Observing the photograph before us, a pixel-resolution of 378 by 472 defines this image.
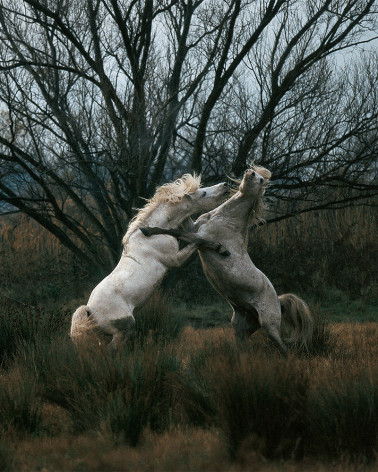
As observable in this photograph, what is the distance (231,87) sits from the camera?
34.4 feet

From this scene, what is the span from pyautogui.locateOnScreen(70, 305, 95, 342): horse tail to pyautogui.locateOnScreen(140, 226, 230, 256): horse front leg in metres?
0.97

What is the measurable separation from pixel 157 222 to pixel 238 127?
165 inches

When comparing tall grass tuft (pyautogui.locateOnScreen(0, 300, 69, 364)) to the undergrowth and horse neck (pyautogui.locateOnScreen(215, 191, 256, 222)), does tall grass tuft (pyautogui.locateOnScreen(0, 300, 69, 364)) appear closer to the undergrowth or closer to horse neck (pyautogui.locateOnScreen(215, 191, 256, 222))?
the undergrowth

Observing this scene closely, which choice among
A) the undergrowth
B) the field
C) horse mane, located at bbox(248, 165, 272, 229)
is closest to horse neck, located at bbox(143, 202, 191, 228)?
horse mane, located at bbox(248, 165, 272, 229)

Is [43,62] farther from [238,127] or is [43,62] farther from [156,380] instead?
[156,380]

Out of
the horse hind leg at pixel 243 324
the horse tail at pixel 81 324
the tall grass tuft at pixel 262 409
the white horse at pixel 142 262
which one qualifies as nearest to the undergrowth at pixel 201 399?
the tall grass tuft at pixel 262 409

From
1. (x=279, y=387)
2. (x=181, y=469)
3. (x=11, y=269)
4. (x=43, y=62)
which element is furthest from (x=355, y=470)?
(x=11, y=269)

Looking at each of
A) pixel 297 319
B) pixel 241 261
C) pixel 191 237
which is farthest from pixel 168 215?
pixel 297 319

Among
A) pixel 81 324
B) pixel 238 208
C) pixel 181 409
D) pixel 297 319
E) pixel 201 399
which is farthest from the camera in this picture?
pixel 297 319

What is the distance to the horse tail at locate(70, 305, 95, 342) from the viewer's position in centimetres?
575

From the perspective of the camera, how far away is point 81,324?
577 centimetres

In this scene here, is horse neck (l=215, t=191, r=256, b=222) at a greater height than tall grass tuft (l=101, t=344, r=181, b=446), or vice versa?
horse neck (l=215, t=191, r=256, b=222)

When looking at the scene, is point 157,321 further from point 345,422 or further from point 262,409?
point 345,422

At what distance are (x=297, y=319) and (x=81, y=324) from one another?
2.29 metres
